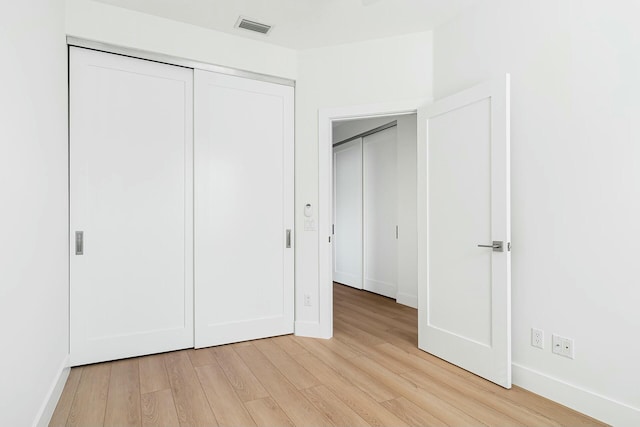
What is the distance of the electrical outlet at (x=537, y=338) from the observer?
225cm

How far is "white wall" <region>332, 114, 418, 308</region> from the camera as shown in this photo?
4.46 meters

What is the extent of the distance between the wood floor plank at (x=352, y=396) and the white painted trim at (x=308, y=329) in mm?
505

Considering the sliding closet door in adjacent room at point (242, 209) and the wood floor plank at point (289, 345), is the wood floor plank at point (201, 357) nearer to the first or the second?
the sliding closet door in adjacent room at point (242, 209)

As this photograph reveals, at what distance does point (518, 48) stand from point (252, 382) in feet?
9.42

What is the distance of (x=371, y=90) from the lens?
3225mm

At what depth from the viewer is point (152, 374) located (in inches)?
99.0

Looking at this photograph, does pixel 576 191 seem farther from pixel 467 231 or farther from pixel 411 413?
pixel 411 413

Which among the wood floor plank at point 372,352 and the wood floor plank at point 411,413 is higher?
the wood floor plank at point 411,413

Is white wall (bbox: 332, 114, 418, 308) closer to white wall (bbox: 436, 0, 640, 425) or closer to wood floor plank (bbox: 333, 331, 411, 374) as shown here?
wood floor plank (bbox: 333, 331, 411, 374)

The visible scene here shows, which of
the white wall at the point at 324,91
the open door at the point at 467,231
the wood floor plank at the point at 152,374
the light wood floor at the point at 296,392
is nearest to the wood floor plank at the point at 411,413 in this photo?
the light wood floor at the point at 296,392

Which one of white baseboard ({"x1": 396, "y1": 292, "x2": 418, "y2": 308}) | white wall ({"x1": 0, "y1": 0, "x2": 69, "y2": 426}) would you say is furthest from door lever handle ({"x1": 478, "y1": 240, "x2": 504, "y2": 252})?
white wall ({"x1": 0, "y1": 0, "x2": 69, "y2": 426})

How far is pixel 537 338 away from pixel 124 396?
2.62 metres

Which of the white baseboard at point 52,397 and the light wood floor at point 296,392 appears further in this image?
the light wood floor at point 296,392

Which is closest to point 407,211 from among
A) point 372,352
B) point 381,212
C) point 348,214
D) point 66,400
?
point 381,212
